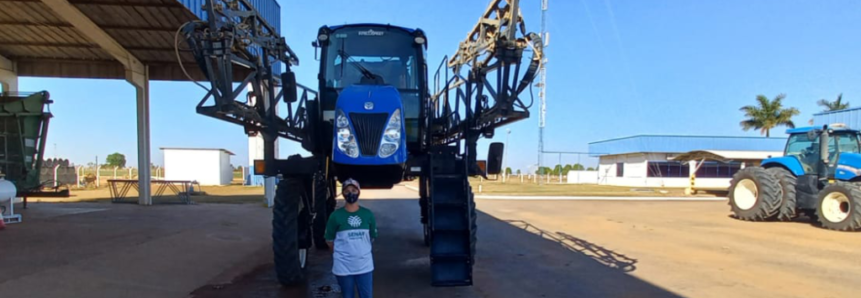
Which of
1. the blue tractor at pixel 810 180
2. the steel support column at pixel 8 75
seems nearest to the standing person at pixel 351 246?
the blue tractor at pixel 810 180

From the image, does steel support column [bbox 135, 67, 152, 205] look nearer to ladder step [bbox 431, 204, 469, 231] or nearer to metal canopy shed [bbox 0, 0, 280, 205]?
metal canopy shed [bbox 0, 0, 280, 205]

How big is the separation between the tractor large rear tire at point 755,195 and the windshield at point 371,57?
37.7 ft

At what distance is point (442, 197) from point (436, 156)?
1.94 feet

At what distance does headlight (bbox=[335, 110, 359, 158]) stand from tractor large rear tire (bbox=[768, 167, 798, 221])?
12.9 metres

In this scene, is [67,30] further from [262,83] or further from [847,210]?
[847,210]

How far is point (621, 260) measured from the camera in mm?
8508

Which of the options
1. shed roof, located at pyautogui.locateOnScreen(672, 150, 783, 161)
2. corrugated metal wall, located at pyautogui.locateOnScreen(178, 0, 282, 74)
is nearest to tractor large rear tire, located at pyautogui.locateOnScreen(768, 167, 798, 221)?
corrugated metal wall, located at pyautogui.locateOnScreen(178, 0, 282, 74)

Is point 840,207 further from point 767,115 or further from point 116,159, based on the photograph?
point 116,159

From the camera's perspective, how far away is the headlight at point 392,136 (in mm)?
5492

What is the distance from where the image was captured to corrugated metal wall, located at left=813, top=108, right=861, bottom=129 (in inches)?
1027

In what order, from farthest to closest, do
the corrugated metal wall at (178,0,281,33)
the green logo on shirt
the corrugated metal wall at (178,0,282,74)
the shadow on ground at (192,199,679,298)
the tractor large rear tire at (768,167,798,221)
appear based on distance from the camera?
1. the tractor large rear tire at (768,167,798,221)
2. the corrugated metal wall at (178,0,281,33)
3. the corrugated metal wall at (178,0,282,74)
4. the shadow on ground at (192,199,679,298)
5. the green logo on shirt

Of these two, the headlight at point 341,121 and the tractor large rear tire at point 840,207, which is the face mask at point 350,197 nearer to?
the headlight at point 341,121

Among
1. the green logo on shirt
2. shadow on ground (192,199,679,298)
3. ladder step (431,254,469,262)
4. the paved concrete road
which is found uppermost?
the green logo on shirt

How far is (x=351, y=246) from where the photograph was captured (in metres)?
4.41
